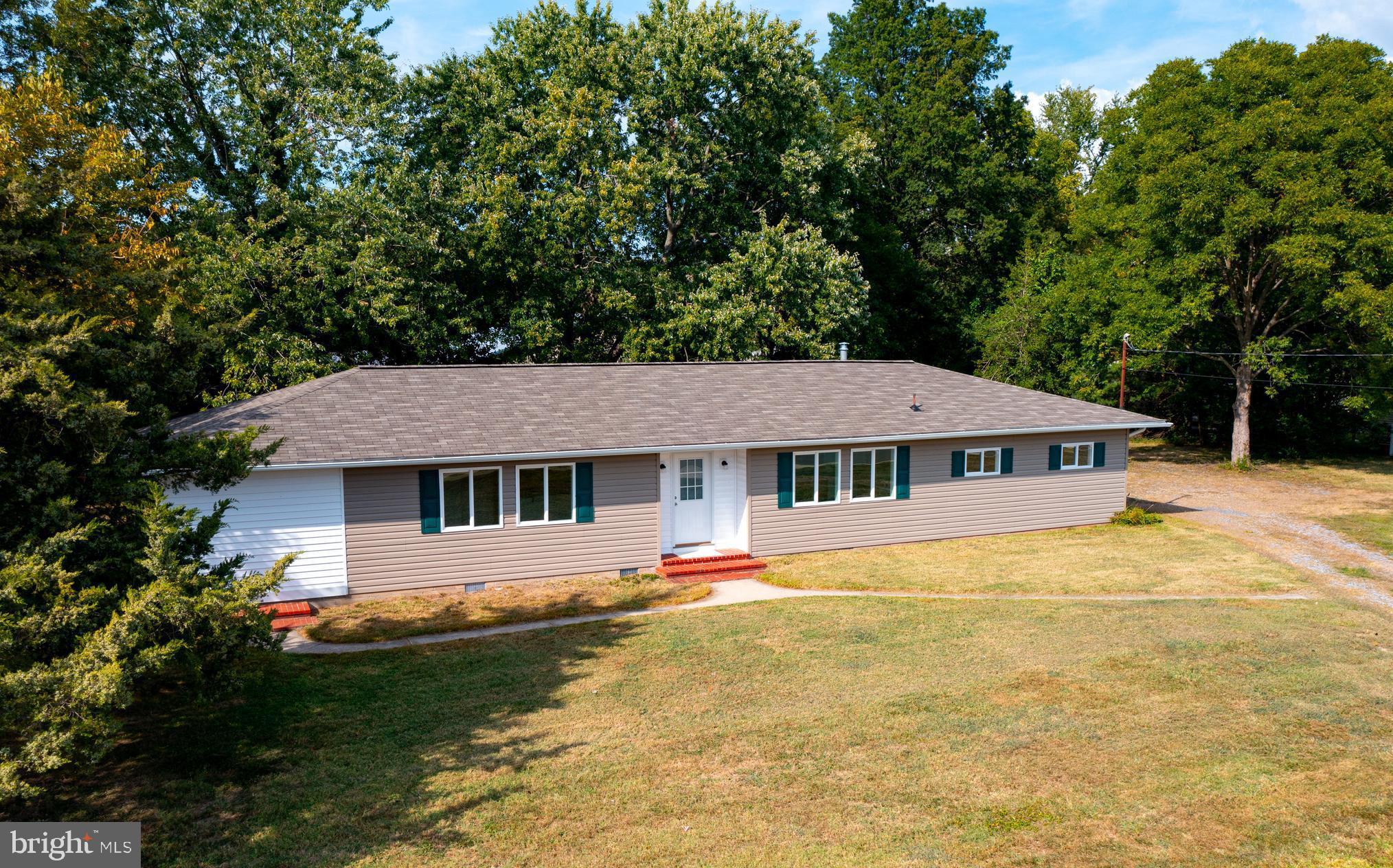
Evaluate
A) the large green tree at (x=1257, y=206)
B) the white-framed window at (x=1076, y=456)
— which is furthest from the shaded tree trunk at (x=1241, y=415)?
the white-framed window at (x=1076, y=456)

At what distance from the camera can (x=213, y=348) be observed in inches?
356

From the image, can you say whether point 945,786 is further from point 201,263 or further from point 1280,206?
point 1280,206

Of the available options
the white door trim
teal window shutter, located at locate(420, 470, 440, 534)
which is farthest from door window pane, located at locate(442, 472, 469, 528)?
the white door trim

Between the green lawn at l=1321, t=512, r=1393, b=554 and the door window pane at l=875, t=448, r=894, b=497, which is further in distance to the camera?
the green lawn at l=1321, t=512, r=1393, b=554

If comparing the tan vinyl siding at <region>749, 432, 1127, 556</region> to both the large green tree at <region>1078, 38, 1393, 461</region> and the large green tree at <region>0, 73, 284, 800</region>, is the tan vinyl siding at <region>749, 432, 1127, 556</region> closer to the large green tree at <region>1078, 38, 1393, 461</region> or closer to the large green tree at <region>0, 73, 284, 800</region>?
the large green tree at <region>0, 73, 284, 800</region>

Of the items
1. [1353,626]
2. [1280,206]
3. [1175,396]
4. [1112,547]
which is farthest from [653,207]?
[1175,396]

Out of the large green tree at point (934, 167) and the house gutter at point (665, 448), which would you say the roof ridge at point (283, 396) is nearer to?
the house gutter at point (665, 448)

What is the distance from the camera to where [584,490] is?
16.7m

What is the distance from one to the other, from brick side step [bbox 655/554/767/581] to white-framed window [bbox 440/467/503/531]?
11.4 feet

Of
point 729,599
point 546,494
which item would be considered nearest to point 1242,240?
point 729,599

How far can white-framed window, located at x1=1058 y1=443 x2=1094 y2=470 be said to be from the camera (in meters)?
21.4

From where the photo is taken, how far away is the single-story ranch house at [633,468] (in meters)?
15.2

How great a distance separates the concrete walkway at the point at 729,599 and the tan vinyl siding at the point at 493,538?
199 centimetres

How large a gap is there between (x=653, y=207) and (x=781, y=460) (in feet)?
48.1
